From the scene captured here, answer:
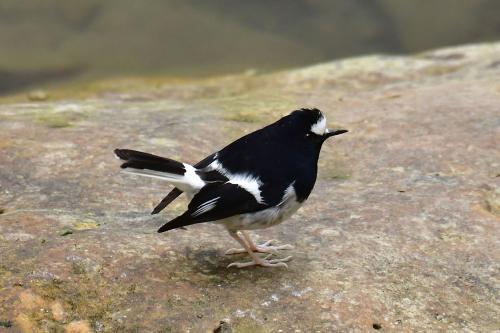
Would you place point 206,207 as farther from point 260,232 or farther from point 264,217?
point 260,232

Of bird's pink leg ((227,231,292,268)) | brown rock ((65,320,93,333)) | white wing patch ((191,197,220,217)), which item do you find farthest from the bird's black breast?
brown rock ((65,320,93,333))

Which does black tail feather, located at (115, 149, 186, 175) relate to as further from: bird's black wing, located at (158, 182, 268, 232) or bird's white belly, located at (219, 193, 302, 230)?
bird's white belly, located at (219, 193, 302, 230)

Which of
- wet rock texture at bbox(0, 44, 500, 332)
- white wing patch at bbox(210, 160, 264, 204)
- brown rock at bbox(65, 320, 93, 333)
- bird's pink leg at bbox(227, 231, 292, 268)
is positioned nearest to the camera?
brown rock at bbox(65, 320, 93, 333)

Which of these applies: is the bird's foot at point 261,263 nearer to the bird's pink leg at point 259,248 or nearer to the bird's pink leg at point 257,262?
the bird's pink leg at point 257,262

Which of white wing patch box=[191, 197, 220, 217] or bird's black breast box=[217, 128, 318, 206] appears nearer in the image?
white wing patch box=[191, 197, 220, 217]

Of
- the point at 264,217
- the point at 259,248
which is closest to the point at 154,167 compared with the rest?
the point at 264,217

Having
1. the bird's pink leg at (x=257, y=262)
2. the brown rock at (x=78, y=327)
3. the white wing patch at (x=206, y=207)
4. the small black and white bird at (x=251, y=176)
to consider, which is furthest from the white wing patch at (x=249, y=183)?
the brown rock at (x=78, y=327)
